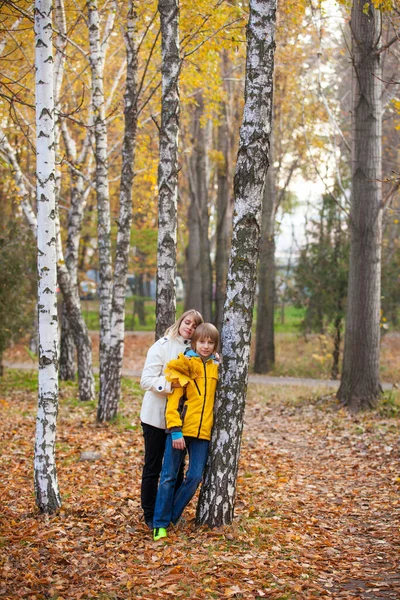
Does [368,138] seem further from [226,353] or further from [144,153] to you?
[226,353]

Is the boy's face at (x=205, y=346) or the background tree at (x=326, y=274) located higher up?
the background tree at (x=326, y=274)

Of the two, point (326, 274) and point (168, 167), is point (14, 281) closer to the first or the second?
point (168, 167)

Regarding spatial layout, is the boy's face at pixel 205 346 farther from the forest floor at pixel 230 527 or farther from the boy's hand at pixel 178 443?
the forest floor at pixel 230 527

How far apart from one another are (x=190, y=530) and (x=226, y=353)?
5.04ft

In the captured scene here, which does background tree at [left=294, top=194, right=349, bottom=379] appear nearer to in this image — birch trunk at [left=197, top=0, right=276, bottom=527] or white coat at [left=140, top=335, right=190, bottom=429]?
birch trunk at [left=197, top=0, right=276, bottom=527]

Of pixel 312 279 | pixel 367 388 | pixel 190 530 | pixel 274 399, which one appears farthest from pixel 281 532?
pixel 312 279

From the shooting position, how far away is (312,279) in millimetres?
19312

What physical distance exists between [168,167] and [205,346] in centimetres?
309

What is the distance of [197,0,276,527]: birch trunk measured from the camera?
5.45 metres

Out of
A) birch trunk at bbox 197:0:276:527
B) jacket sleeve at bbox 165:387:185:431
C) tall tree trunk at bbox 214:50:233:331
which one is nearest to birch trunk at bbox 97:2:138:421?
birch trunk at bbox 197:0:276:527

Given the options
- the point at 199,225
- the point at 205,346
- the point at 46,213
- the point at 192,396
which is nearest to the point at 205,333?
the point at 205,346

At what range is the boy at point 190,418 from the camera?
5478 millimetres

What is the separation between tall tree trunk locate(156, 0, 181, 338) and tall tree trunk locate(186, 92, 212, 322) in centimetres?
1259

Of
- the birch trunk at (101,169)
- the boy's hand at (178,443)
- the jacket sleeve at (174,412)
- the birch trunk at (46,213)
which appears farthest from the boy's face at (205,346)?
the birch trunk at (101,169)
